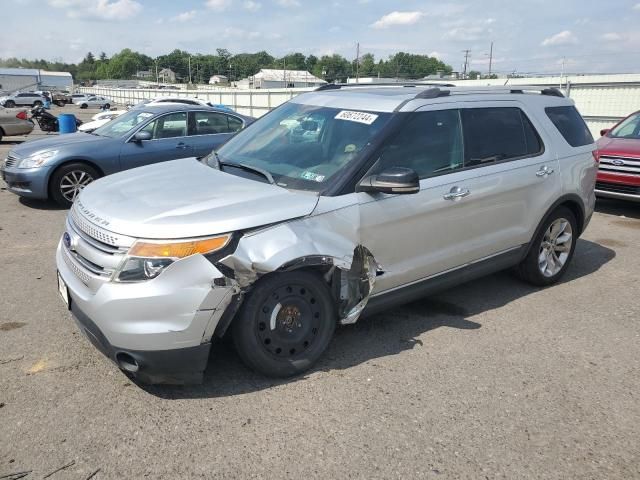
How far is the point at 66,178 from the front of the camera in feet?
26.0

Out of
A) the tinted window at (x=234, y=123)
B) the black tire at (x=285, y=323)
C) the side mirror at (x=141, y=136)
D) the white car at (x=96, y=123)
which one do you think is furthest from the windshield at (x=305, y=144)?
the white car at (x=96, y=123)

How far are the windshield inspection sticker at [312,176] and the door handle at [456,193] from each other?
1.00 m

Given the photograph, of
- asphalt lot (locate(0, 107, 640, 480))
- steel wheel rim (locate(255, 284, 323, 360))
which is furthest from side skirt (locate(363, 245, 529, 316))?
steel wheel rim (locate(255, 284, 323, 360))

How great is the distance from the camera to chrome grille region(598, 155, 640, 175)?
8102 mm

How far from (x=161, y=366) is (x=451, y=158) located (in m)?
2.59

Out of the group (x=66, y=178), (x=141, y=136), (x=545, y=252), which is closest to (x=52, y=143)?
(x=66, y=178)

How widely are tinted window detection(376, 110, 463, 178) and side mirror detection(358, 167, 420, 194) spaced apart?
21cm

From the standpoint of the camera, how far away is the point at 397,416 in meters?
3.06

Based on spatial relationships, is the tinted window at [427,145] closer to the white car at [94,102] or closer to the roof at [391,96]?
the roof at [391,96]

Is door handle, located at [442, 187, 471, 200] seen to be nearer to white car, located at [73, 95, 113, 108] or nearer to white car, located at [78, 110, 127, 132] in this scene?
white car, located at [78, 110, 127, 132]

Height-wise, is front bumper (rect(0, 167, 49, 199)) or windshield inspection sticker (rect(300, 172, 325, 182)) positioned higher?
windshield inspection sticker (rect(300, 172, 325, 182))

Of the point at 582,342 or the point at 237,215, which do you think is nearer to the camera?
the point at 237,215

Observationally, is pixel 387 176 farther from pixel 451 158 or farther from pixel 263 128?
pixel 263 128

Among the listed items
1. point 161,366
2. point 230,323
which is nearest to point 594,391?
point 230,323
